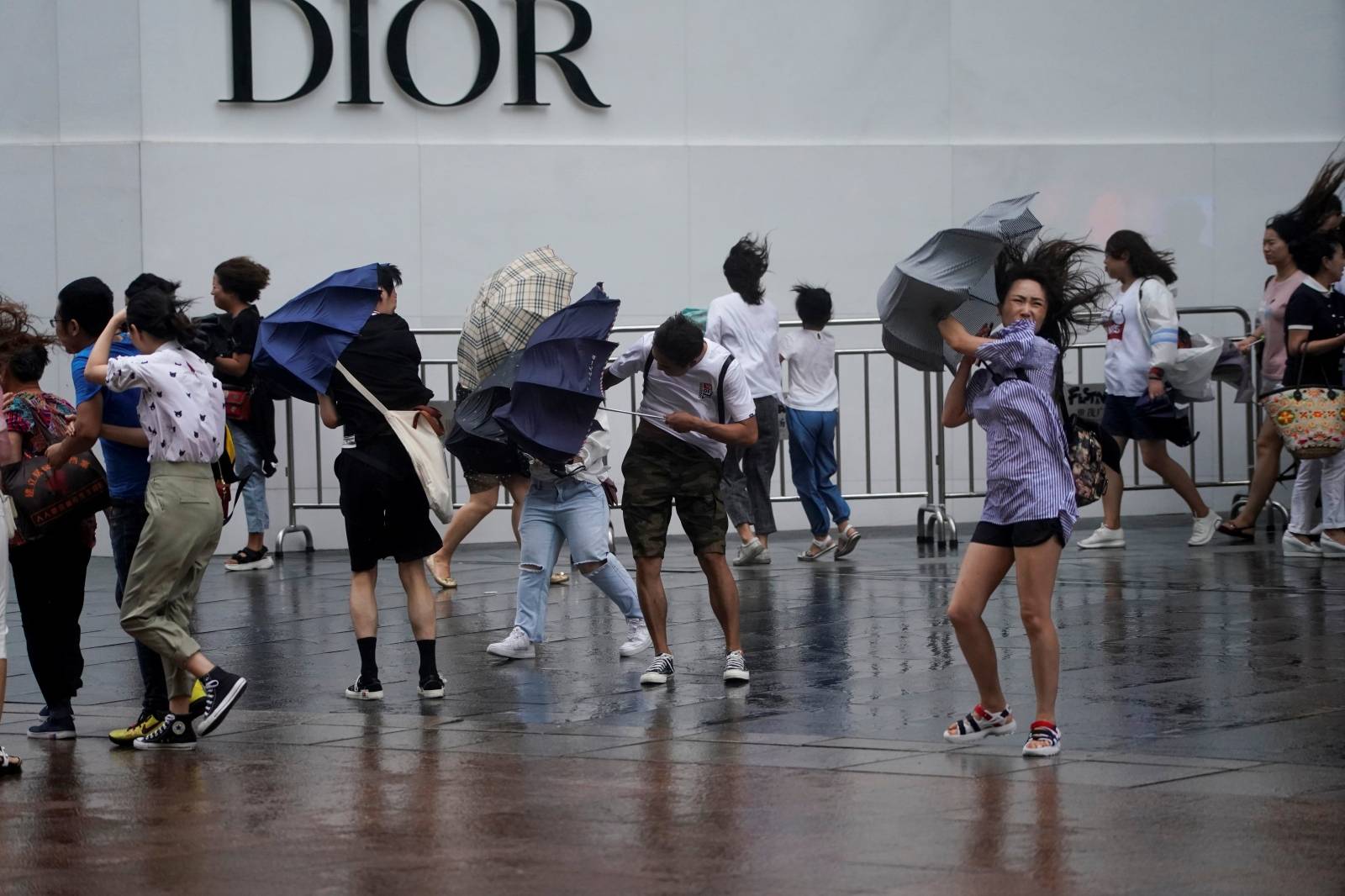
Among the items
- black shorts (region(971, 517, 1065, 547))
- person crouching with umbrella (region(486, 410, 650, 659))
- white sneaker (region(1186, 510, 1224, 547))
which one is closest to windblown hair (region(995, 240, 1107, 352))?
black shorts (region(971, 517, 1065, 547))

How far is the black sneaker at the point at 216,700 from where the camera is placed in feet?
24.4

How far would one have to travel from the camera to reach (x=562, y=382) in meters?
8.41

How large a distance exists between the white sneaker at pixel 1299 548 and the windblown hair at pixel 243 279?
6571 mm

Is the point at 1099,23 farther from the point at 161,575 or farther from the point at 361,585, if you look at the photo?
the point at 161,575

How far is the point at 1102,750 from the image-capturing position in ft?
22.1

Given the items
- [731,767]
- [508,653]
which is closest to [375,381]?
[508,653]

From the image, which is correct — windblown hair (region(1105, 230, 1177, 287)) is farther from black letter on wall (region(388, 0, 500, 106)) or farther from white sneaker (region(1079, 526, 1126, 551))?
black letter on wall (region(388, 0, 500, 106))

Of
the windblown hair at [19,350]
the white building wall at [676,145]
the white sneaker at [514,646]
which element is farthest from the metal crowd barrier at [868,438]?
the windblown hair at [19,350]

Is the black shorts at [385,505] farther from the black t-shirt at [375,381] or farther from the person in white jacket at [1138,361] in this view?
the person in white jacket at [1138,361]

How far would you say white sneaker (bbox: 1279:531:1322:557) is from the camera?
12422 millimetres

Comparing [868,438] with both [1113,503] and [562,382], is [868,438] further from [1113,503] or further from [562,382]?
[562,382]

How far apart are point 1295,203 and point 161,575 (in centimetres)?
1201

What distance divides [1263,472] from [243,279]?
689 centimetres

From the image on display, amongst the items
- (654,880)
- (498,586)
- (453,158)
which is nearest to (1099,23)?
(453,158)
